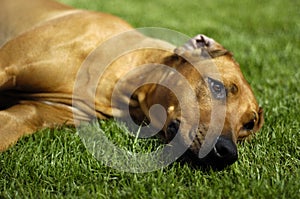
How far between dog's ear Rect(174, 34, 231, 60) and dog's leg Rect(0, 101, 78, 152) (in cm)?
84

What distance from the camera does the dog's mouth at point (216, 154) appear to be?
3.00 meters

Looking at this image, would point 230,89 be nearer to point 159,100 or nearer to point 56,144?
point 159,100

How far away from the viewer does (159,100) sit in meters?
3.54

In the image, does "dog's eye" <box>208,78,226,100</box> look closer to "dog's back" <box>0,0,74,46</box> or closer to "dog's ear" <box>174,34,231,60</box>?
"dog's ear" <box>174,34,231,60</box>


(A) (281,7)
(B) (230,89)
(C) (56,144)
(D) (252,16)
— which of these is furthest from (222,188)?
(A) (281,7)

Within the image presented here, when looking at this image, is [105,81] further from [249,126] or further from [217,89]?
[249,126]

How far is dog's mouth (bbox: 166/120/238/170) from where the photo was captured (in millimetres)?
2996

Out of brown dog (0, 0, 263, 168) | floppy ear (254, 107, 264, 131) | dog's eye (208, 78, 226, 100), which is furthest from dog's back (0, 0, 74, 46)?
floppy ear (254, 107, 264, 131)

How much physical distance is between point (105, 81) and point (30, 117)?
0.53 meters

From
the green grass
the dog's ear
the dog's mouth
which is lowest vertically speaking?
the green grass

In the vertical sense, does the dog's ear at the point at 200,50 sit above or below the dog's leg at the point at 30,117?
above

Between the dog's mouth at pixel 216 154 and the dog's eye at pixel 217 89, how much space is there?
380mm

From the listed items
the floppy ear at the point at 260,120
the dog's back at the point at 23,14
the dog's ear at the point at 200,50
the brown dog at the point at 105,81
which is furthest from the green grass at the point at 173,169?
the dog's back at the point at 23,14

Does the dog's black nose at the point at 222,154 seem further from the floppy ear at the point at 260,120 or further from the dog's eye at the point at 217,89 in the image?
the floppy ear at the point at 260,120
